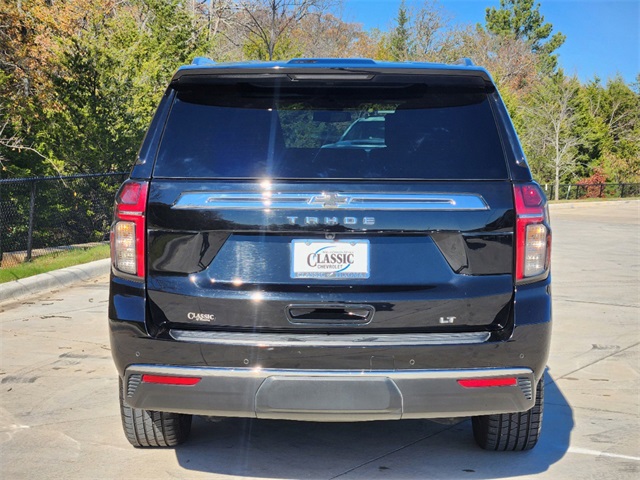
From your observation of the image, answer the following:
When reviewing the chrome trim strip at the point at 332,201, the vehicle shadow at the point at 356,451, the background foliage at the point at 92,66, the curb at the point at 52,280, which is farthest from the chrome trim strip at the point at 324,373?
the background foliage at the point at 92,66

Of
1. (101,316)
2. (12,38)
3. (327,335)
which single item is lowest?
(101,316)

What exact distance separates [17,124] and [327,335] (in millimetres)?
17235

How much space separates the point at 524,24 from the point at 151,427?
252 feet

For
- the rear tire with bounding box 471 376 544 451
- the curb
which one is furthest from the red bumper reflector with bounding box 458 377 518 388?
the curb

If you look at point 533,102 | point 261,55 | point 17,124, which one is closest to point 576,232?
point 261,55

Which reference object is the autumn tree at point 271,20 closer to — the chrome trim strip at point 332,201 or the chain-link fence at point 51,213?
the chain-link fence at point 51,213

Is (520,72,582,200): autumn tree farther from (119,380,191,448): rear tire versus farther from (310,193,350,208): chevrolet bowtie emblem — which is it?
(310,193,350,208): chevrolet bowtie emblem

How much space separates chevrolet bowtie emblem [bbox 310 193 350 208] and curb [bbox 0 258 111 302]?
7.13 meters

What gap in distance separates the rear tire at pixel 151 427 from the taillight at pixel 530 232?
200 cm

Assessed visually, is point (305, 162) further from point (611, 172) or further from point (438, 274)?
point (611, 172)

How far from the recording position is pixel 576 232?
72.2 ft

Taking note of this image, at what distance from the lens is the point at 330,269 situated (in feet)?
12.8

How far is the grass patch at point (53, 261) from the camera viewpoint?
36.4 ft

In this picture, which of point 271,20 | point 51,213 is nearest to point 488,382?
point 51,213
